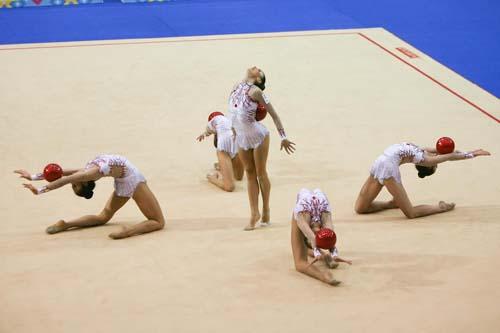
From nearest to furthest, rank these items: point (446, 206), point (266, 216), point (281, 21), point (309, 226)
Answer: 1. point (309, 226)
2. point (266, 216)
3. point (446, 206)
4. point (281, 21)

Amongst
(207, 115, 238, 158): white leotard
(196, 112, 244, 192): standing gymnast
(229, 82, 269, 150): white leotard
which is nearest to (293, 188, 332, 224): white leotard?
(229, 82, 269, 150): white leotard

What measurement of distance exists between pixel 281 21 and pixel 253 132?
315 inches

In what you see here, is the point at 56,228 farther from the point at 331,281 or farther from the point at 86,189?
the point at 331,281

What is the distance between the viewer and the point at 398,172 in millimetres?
9039

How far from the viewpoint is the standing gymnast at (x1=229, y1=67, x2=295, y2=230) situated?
28.2ft

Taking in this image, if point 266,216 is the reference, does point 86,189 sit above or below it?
above

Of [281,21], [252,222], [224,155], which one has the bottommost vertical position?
[252,222]

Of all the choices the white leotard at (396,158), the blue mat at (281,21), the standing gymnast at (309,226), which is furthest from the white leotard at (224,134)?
the blue mat at (281,21)

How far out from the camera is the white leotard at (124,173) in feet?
27.9

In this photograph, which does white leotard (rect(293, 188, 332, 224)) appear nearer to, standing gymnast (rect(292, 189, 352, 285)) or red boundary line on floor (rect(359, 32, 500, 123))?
standing gymnast (rect(292, 189, 352, 285))

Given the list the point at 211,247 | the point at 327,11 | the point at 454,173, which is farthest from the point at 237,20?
the point at 211,247

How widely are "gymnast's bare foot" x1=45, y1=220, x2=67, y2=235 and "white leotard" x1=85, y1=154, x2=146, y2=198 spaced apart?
24.7 inches

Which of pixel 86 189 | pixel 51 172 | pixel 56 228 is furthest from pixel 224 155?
pixel 51 172

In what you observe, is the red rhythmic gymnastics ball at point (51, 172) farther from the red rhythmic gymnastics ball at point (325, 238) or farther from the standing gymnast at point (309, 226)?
the red rhythmic gymnastics ball at point (325, 238)
